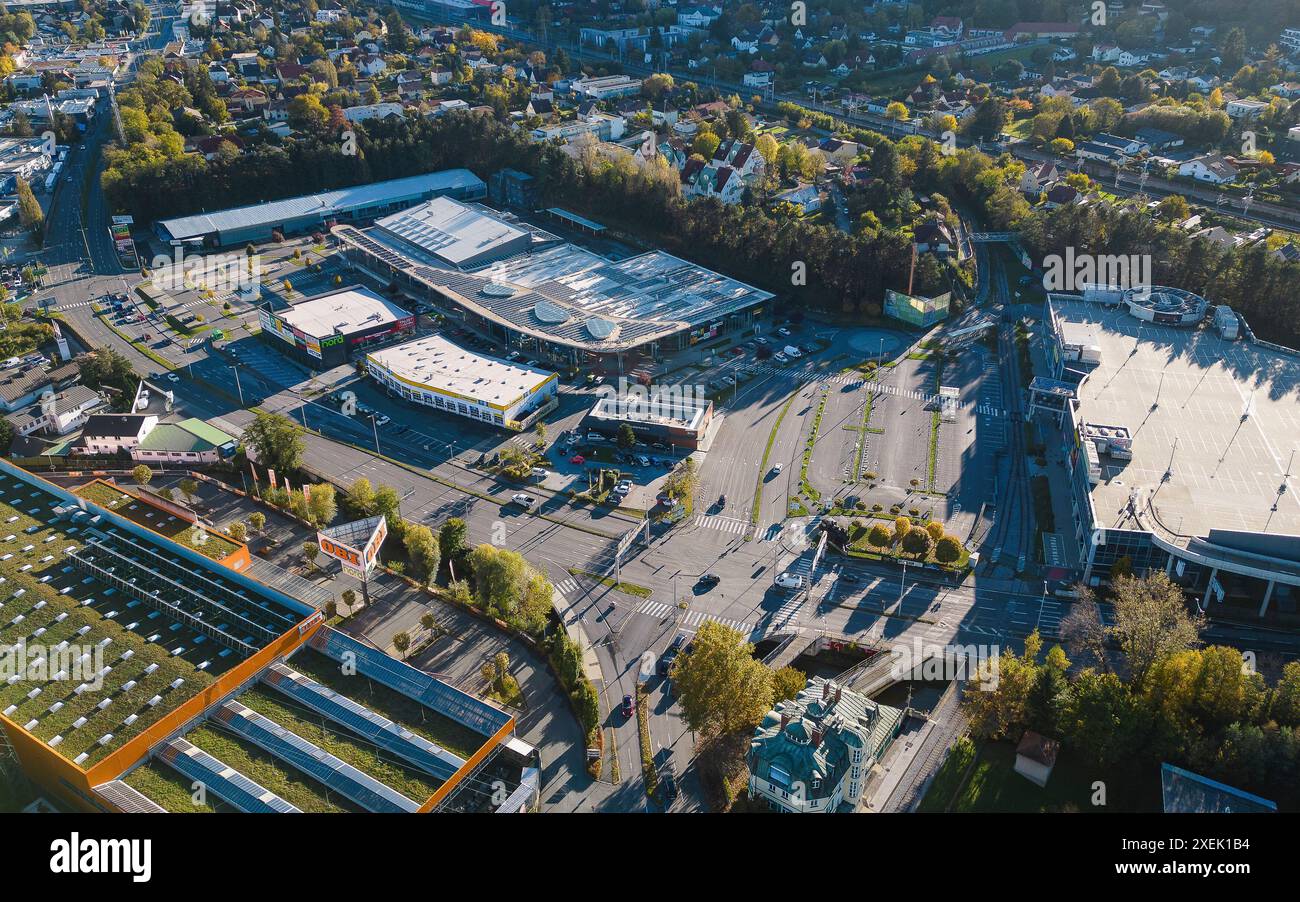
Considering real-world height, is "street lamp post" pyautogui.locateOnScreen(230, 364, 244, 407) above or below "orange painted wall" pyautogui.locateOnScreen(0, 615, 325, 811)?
above

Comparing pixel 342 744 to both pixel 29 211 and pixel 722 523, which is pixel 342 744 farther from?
pixel 29 211

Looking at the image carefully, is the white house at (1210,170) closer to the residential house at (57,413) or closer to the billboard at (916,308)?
the billboard at (916,308)

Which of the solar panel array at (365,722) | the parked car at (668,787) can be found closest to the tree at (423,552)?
the solar panel array at (365,722)

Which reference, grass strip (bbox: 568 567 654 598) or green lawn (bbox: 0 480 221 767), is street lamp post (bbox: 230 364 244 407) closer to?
green lawn (bbox: 0 480 221 767)

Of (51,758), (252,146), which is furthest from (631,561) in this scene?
(252,146)

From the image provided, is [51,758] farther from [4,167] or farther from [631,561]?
[4,167]

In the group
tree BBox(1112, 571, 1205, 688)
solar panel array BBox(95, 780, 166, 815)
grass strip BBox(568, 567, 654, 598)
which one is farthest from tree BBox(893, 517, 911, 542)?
solar panel array BBox(95, 780, 166, 815)
